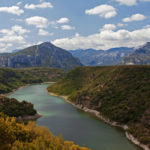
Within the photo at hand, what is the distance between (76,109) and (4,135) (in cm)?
9582

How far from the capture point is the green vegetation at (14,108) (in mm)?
119938

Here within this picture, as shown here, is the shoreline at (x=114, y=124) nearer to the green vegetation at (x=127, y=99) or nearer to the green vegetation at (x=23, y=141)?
the green vegetation at (x=127, y=99)

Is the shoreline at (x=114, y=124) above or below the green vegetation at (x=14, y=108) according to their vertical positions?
below

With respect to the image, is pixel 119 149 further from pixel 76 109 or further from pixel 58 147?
pixel 76 109

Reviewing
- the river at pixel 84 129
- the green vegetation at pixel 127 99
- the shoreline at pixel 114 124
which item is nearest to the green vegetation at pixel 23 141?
the river at pixel 84 129

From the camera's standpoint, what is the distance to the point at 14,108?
406ft

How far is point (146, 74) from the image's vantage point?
151 m

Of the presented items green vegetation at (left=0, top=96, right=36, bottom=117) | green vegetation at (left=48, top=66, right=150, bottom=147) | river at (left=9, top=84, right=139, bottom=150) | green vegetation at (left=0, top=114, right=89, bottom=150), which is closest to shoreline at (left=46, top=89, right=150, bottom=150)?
green vegetation at (left=48, top=66, right=150, bottom=147)

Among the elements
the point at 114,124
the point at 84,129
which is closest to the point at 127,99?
the point at 114,124

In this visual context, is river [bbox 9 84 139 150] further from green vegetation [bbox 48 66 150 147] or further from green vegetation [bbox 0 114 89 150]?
green vegetation [bbox 0 114 89 150]

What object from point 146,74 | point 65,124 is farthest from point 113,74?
point 65,124

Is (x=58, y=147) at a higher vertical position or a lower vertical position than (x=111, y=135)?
higher

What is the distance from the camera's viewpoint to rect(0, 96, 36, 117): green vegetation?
11994cm

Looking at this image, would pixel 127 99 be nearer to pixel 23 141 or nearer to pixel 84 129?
pixel 84 129
